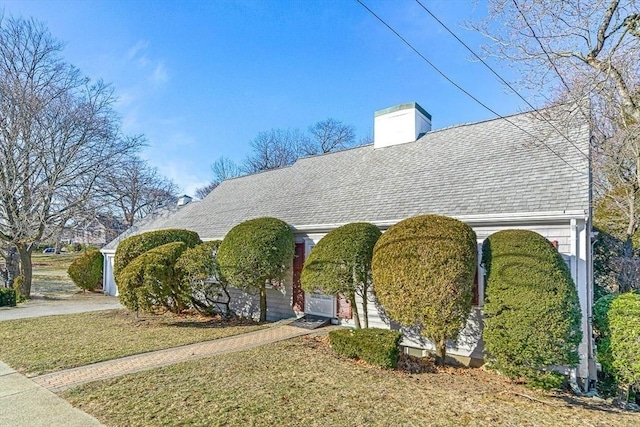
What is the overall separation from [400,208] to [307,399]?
18.2 ft

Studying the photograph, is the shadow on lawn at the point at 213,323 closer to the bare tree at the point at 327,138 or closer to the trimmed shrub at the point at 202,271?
the trimmed shrub at the point at 202,271

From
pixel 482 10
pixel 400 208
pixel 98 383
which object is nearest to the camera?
pixel 98 383

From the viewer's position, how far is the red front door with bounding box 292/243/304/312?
35.9 feet

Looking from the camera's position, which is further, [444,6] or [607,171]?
[607,171]

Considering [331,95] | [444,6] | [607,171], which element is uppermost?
[331,95]

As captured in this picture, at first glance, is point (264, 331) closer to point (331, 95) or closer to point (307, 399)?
point (307, 399)

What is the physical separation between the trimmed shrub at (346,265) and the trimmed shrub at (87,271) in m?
15.7

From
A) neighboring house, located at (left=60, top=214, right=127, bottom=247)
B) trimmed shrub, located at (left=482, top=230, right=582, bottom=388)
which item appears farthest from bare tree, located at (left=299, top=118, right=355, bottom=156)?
trimmed shrub, located at (left=482, top=230, right=582, bottom=388)

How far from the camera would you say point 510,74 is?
312 inches

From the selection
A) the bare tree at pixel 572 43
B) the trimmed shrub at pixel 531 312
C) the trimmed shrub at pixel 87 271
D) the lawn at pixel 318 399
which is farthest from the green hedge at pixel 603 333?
the trimmed shrub at pixel 87 271

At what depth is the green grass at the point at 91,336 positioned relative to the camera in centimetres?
716

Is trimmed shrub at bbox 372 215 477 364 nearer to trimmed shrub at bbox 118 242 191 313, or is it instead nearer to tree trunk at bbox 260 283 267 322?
tree trunk at bbox 260 283 267 322

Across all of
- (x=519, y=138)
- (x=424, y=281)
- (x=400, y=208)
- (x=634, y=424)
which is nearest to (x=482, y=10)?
(x=519, y=138)

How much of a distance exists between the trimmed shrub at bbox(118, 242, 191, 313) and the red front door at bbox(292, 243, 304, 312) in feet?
10.3
